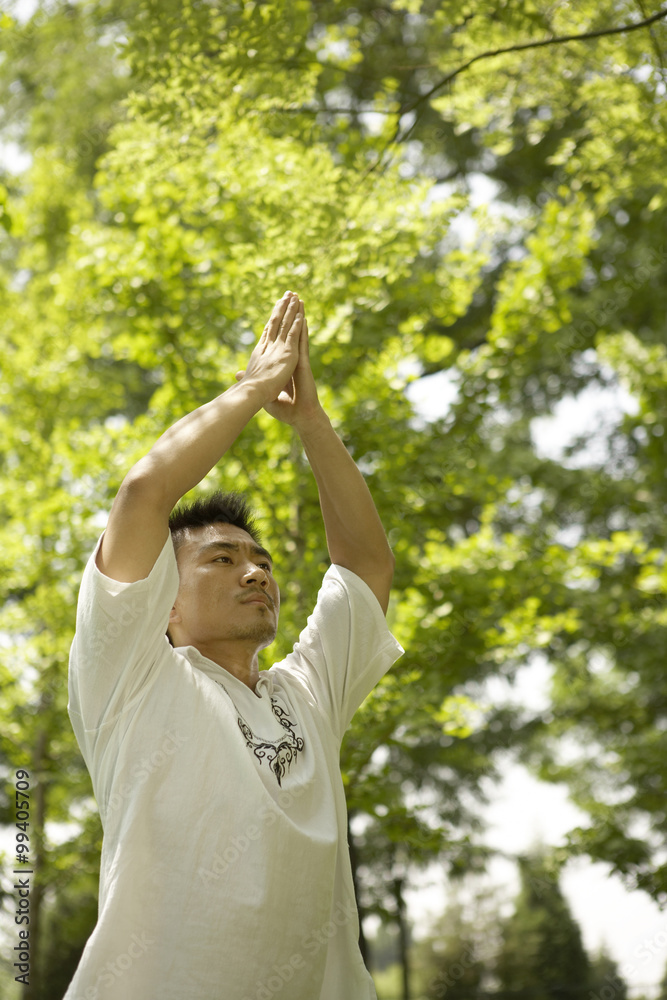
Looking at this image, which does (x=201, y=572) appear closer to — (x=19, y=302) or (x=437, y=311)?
(x=437, y=311)

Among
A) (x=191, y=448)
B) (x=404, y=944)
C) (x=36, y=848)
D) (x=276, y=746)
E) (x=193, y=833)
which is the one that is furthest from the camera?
(x=404, y=944)

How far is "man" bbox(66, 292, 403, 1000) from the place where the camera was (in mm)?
1409

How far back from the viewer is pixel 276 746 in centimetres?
168

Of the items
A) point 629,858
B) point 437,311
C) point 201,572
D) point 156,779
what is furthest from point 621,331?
point 156,779

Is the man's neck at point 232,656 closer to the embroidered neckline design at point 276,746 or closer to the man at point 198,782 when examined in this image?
the man at point 198,782

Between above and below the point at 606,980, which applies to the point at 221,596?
above

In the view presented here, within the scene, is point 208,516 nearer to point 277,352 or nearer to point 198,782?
point 277,352

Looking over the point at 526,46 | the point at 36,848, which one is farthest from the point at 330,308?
the point at 36,848

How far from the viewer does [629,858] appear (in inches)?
185

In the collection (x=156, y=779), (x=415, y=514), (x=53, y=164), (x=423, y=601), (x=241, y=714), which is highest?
(x=53, y=164)

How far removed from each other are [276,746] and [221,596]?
38cm

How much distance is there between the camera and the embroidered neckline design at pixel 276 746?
1622 mm

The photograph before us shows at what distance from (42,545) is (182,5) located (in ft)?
10.7

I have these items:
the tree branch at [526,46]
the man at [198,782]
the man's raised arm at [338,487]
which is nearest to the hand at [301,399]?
the man's raised arm at [338,487]
